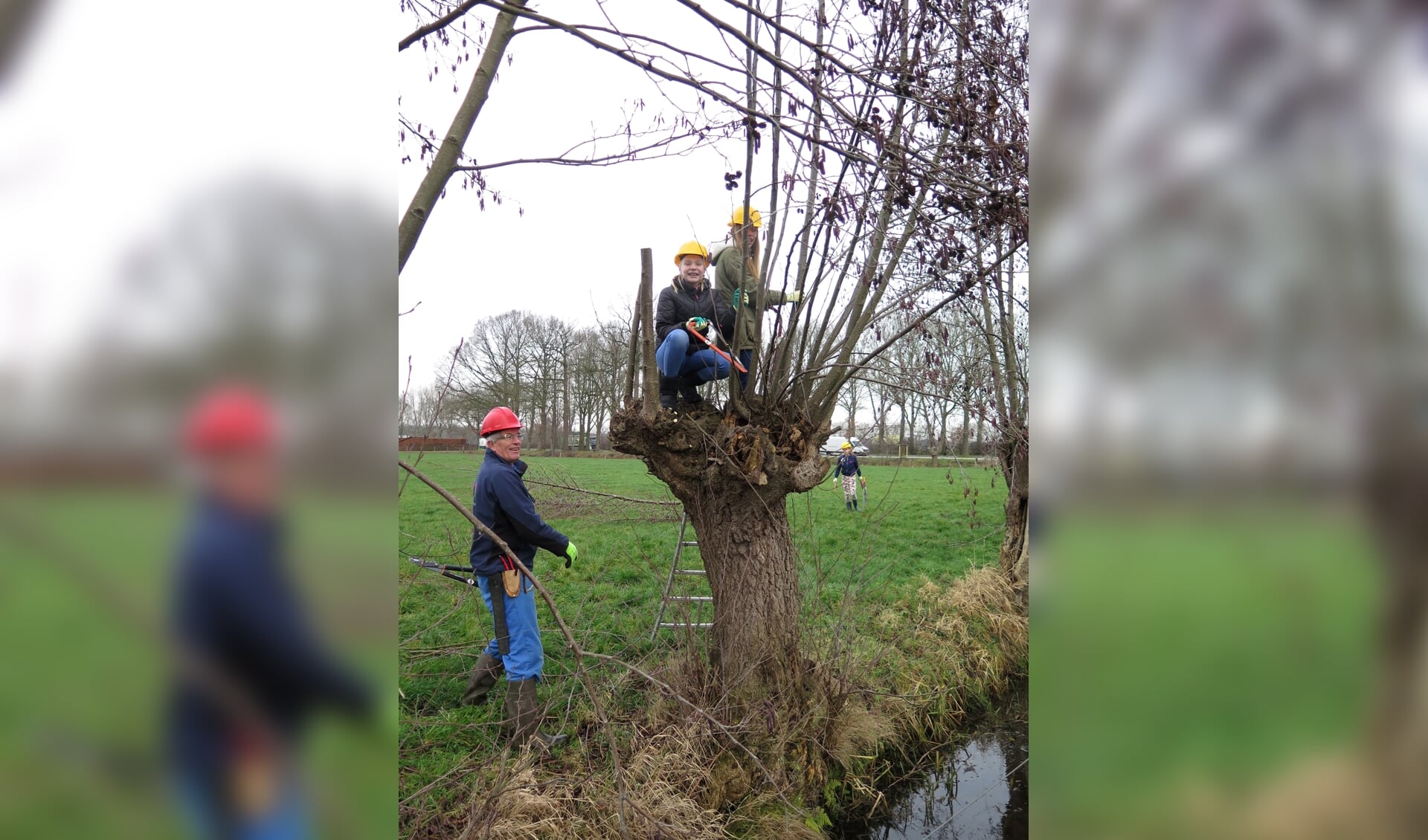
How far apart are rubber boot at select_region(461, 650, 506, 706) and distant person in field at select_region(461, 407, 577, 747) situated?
215 millimetres

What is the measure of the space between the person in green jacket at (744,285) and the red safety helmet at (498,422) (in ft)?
5.08

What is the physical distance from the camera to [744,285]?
4.47m

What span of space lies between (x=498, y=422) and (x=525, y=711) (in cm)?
184

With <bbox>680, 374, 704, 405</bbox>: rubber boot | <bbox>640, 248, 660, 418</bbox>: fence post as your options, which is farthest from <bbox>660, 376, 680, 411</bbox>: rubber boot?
<bbox>640, 248, 660, 418</bbox>: fence post
